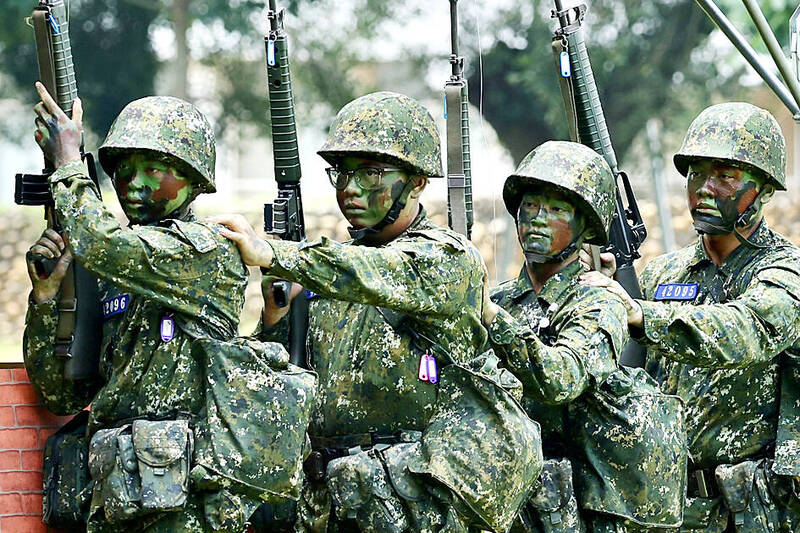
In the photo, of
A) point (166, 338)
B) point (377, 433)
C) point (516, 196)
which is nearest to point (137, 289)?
point (166, 338)

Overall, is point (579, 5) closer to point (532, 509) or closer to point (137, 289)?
point (532, 509)

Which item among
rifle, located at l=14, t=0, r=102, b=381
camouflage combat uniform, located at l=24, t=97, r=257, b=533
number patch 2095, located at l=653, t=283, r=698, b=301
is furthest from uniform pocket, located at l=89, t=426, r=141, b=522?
number patch 2095, located at l=653, t=283, r=698, b=301

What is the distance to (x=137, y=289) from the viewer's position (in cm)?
595

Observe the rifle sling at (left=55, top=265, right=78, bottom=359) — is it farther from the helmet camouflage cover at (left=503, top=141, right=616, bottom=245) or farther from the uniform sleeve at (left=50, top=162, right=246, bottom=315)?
the helmet camouflage cover at (left=503, top=141, right=616, bottom=245)

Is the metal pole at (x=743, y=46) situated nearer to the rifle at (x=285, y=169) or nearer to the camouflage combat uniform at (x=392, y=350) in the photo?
the camouflage combat uniform at (x=392, y=350)

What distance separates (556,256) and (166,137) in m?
1.91

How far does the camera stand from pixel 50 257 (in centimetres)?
657

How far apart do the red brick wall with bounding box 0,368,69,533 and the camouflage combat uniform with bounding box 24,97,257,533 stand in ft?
2.07

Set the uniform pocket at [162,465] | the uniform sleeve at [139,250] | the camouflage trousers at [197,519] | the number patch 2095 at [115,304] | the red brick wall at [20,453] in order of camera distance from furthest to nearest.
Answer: the red brick wall at [20,453] → the number patch 2095 at [115,304] → the camouflage trousers at [197,519] → the uniform pocket at [162,465] → the uniform sleeve at [139,250]

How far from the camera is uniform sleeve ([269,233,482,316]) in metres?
5.97

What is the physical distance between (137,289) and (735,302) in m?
2.97

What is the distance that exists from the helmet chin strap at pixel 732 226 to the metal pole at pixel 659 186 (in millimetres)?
9574

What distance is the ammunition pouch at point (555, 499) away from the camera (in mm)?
6871

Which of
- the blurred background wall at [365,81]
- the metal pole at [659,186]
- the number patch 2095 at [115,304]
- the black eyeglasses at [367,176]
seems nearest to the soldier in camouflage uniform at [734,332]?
the black eyeglasses at [367,176]
